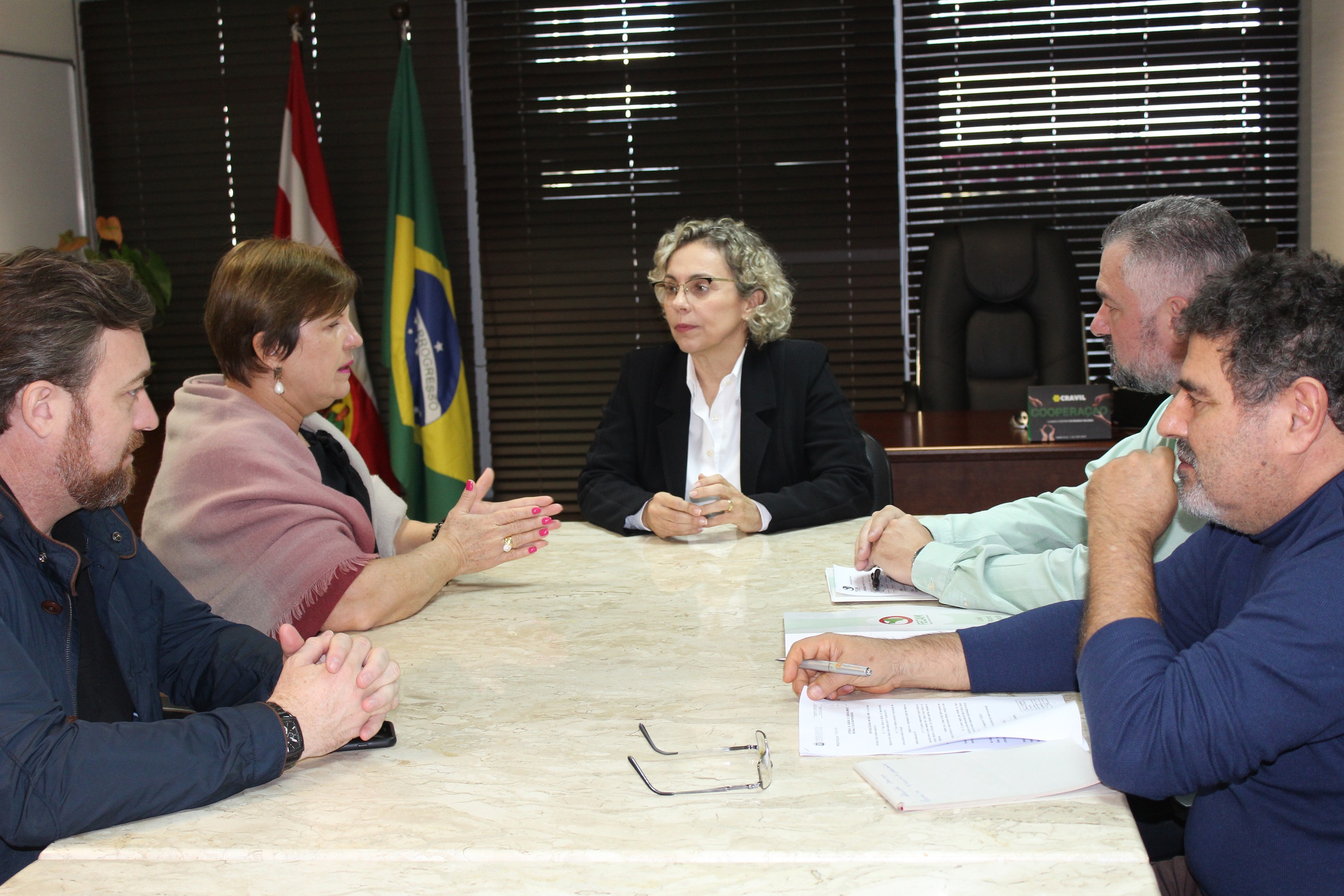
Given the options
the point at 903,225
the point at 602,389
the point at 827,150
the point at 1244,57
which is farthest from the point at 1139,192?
the point at 602,389

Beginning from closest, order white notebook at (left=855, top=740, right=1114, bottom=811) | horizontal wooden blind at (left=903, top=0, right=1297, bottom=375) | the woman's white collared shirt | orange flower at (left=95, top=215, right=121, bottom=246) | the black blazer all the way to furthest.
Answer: white notebook at (left=855, top=740, right=1114, bottom=811)
the black blazer
the woman's white collared shirt
orange flower at (left=95, top=215, right=121, bottom=246)
horizontal wooden blind at (left=903, top=0, right=1297, bottom=375)

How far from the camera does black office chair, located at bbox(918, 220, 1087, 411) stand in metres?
4.01

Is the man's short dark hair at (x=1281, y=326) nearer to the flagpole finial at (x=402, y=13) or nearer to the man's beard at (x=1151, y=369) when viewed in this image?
the man's beard at (x=1151, y=369)

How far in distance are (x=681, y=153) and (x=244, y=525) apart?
3.26 metres

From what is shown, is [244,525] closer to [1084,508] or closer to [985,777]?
[985,777]

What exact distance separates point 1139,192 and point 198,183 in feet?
13.4

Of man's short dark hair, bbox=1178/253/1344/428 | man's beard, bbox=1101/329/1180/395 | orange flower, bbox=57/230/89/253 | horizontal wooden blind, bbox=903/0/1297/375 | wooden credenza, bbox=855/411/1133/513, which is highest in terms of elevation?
horizontal wooden blind, bbox=903/0/1297/375

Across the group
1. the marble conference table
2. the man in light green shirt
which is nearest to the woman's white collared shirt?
the man in light green shirt

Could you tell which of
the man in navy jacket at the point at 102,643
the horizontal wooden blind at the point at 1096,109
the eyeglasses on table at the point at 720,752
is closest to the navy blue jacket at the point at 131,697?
the man in navy jacket at the point at 102,643

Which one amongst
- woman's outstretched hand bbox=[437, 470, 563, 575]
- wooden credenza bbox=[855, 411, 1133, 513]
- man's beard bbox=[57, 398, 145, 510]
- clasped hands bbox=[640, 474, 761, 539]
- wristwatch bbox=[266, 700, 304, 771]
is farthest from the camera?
wooden credenza bbox=[855, 411, 1133, 513]

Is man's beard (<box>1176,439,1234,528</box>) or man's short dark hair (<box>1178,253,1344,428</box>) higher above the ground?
man's short dark hair (<box>1178,253,1344,428</box>)

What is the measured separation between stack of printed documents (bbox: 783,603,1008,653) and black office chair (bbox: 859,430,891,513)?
1.00 meters

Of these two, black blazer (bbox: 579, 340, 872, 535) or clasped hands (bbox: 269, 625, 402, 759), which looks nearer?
clasped hands (bbox: 269, 625, 402, 759)

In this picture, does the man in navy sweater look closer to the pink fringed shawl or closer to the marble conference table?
the marble conference table
